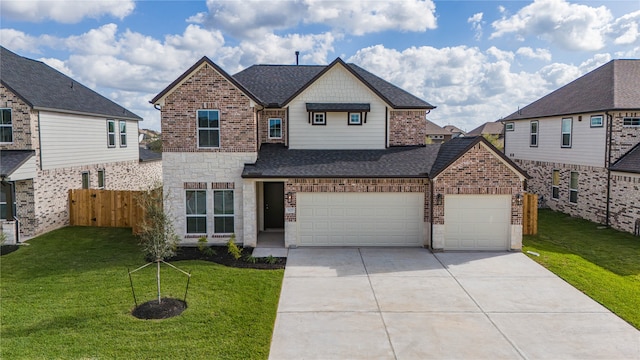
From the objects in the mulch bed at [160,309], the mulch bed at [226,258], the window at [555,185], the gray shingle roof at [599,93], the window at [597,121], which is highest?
the gray shingle roof at [599,93]

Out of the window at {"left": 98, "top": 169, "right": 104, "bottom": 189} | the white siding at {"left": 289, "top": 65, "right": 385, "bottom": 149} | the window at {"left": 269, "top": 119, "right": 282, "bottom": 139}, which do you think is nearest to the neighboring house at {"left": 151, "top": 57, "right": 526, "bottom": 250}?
the white siding at {"left": 289, "top": 65, "right": 385, "bottom": 149}

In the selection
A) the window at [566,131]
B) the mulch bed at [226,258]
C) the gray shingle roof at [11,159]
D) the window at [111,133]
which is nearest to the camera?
the mulch bed at [226,258]

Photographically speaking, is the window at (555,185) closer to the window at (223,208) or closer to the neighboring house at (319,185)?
the neighboring house at (319,185)

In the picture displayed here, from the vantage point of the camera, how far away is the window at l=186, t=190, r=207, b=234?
1548 cm

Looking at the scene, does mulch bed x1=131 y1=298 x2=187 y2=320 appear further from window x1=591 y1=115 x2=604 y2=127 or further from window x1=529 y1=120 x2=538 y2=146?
window x1=529 y1=120 x2=538 y2=146

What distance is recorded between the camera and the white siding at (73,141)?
17578 mm

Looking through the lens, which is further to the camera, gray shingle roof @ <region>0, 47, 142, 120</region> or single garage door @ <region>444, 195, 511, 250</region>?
gray shingle roof @ <region>0, 47, 142, 120</region>

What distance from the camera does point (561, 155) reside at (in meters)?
21.8

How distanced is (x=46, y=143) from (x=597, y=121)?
23.7 meters

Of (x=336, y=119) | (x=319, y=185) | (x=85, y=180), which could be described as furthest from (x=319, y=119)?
(x=85, y=180)

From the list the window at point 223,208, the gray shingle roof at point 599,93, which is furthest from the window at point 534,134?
the window at point 223,208

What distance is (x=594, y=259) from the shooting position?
13.8 metres

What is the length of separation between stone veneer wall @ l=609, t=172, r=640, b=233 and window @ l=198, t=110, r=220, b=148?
1634cm

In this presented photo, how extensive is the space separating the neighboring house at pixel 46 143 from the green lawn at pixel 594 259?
1861 centimetres
